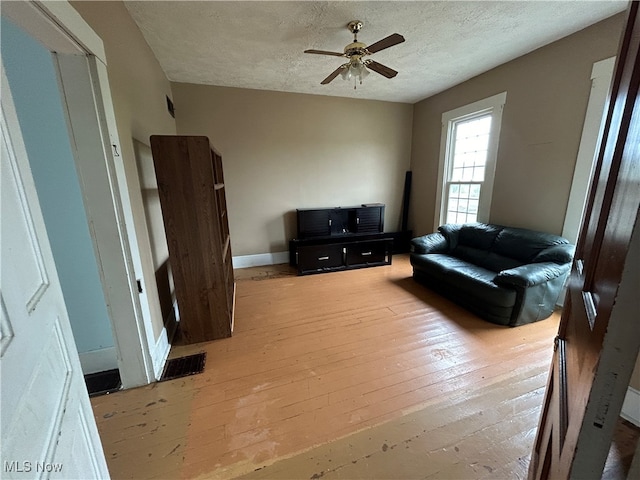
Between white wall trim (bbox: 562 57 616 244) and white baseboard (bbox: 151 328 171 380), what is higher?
white wall trim (bbox: 562 57 616 244)

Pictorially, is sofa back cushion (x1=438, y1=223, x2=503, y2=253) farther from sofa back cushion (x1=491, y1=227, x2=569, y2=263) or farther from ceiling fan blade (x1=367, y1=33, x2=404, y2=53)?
ceiling fan blade (x1=367, y1=33, x2=404, y2=53)

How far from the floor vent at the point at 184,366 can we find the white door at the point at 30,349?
48.3 inches

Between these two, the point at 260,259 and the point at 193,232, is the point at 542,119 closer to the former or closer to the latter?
the point at 193,232

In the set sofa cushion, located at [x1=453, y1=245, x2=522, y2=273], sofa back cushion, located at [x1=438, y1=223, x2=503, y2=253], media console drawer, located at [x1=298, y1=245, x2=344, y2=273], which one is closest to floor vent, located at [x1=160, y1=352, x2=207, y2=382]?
media console drawer, located at [x1=298, y1=245, x2=344, y2=273]

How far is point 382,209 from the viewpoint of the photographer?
4.50 meters

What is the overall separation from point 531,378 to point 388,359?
984 mm

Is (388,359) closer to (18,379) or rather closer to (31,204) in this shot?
(18,379)

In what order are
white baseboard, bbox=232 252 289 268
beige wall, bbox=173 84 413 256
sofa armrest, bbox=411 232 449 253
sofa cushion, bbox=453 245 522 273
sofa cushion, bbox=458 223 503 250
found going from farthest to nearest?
1. white baseboard, bbox=232 252 289 268
2. beige wall, bbox=173 84 413 256
3. sofa armrest, bbox=411 232 449 253
4. sofa cushion, bbox=458 223 503 250
5. sofa cushion, bbox=453 245 522 273

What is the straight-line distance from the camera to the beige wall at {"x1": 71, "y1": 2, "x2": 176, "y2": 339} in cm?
156

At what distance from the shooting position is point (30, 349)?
0.54 m

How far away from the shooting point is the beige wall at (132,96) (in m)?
1.56

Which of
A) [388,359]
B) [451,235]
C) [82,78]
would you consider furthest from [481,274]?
[82,78]

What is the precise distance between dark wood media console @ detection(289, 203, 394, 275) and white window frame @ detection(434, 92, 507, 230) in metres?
0.99

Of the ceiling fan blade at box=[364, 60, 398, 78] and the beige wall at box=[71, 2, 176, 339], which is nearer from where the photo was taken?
the beige wall at box=[71, 2, 176, 339]
